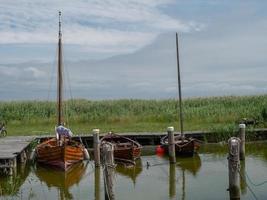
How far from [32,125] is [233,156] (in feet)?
104

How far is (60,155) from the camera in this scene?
24969mm

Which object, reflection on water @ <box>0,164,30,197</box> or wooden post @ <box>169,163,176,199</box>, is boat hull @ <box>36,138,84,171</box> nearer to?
reflection on water @ <box>0,164,30,197</box>

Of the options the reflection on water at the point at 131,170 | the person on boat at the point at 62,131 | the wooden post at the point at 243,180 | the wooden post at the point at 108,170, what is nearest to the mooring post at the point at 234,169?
the wooden post at the point at 243,180

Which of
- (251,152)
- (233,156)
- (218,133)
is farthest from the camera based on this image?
(218,133)

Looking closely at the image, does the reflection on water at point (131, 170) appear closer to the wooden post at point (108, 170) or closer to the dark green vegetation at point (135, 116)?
the wooden post at point (108, 170)

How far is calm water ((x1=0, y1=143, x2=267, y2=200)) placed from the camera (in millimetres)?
19359

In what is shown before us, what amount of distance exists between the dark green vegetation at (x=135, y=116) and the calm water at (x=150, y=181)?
30.9 feet

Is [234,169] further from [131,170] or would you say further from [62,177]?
[62,177]

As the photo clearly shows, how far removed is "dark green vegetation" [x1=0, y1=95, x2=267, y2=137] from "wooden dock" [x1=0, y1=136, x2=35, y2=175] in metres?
7.84

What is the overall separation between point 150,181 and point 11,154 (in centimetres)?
639

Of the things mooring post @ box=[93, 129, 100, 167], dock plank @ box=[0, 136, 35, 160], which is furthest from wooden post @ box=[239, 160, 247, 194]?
dock plank @ box=[0, 136, 35, 160]

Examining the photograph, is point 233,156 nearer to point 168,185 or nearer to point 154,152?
point 168,185

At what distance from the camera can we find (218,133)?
3484 centimetres

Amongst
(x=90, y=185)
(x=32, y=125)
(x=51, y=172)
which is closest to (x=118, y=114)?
(x=32, y=125)
